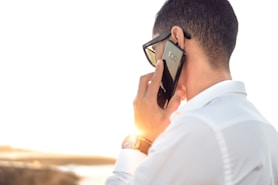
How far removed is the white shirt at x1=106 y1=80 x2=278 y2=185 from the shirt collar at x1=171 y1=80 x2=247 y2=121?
0.02 m

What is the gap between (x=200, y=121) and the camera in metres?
1.81

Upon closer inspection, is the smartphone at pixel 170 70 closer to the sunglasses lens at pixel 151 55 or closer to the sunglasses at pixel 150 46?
the sunglasses at pixel 150 46

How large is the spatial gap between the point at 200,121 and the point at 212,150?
110 millimetres

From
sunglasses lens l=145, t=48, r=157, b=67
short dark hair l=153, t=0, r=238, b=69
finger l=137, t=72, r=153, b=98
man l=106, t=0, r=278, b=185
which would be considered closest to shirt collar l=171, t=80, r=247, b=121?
man l=106, t=0, r=278, b=185

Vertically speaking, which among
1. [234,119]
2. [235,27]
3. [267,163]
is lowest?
[267,163]

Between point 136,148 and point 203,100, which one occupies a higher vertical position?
point 203,100

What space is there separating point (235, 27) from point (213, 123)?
75cm

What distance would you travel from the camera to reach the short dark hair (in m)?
2.28

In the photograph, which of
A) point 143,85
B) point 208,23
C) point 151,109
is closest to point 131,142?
point 151,109

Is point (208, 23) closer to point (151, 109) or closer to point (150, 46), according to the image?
point (150, 46)

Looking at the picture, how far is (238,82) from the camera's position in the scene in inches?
82.6

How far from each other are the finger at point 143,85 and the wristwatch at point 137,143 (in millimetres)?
211

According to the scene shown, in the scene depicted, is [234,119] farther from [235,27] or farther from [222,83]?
[235,27]

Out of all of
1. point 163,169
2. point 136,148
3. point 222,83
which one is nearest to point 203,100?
point 222,83
